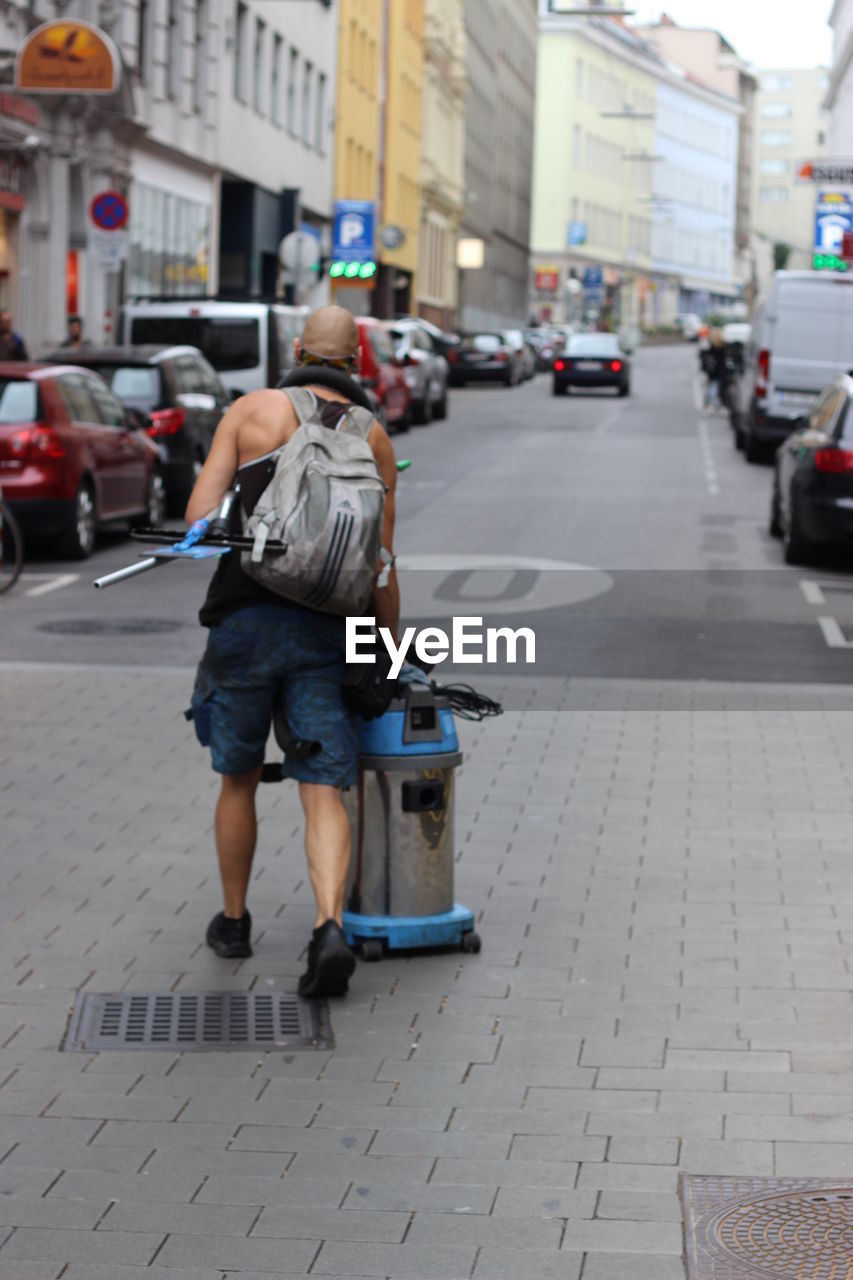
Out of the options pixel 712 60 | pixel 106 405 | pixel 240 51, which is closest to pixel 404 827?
pixel 106 405

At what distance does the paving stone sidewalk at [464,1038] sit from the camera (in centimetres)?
434

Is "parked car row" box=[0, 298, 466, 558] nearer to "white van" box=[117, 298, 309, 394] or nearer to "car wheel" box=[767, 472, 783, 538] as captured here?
"white van" box=[117, 298, 309, 394]

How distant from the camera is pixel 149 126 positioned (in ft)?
117

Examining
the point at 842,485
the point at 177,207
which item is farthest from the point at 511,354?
the point at 842,485

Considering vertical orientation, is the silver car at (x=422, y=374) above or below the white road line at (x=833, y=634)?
above

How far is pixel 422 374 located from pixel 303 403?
106 feet

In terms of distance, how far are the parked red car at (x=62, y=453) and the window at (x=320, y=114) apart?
37.8 meters

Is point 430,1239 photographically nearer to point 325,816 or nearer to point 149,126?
point 325,816

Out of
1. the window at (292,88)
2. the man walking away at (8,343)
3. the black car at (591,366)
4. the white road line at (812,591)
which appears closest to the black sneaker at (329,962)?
the white road line at (812,591)

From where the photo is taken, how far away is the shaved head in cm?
593

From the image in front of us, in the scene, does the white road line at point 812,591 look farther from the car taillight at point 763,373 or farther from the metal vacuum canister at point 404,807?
the car taillight at point 763,373

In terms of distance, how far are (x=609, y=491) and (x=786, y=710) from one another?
1378 cm

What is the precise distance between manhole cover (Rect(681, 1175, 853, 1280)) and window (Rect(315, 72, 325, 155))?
170ft

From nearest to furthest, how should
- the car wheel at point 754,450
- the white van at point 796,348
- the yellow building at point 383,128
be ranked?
the white van at point 796,348 < the car wheel at point 754,450 < the yellow building at point 383,128
